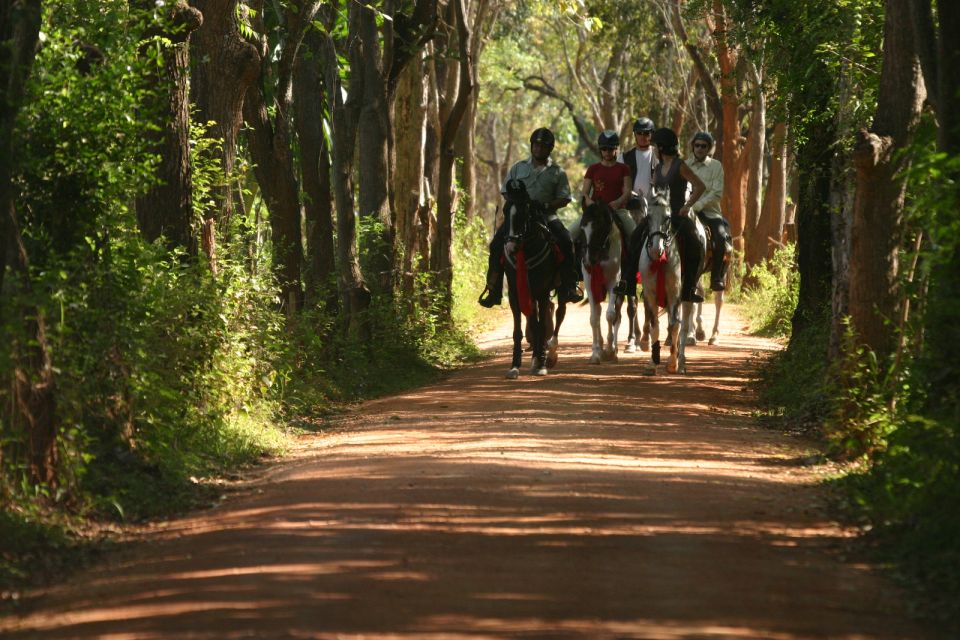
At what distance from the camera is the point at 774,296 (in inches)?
1025

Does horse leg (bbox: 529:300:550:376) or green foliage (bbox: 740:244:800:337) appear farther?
green foliage (bbox: 740:244:800:337)

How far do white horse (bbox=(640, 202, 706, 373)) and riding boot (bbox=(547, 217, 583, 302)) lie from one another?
2.63 feet

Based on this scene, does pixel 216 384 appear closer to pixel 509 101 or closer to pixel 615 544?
pixel 615 544

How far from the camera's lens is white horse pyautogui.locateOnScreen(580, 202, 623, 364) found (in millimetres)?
17812

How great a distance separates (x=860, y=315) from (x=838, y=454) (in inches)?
44.3

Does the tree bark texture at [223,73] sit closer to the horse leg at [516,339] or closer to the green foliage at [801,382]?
the horse leg at [516,339]

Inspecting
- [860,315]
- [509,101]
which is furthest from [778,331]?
[509,101]

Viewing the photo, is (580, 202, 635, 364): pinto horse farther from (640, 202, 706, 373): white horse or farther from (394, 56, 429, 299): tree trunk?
(394, 56, 429, 299): tree trunk

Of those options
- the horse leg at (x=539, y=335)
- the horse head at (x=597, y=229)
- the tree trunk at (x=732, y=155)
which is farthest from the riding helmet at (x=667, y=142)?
the tree trunk at (x=732, y=155)

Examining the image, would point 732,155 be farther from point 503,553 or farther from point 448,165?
point 503,553

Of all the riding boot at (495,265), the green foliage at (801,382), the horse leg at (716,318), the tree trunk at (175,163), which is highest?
the tree trunk at (175,163)

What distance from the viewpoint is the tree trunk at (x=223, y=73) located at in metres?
13.8

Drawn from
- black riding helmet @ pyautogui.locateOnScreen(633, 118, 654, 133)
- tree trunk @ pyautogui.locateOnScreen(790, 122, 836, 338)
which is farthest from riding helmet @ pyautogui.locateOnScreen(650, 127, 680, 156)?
tree trunk @ pyautogui.locateOnScreen(790, 122, 836, 338)

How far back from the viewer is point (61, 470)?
8562 mm
